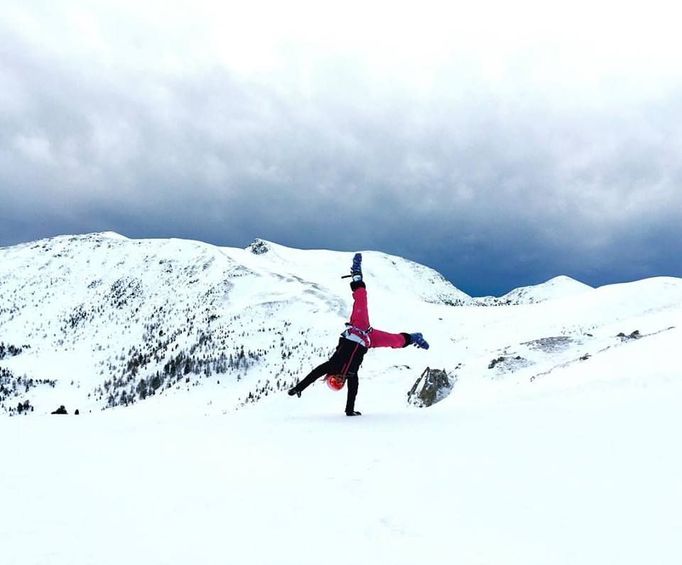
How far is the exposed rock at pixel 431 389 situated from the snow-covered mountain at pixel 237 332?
1125 millimetres

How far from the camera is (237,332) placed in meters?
89.3

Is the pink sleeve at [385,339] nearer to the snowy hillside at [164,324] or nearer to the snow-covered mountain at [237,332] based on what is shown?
the snow-covered mountain at [237,332]

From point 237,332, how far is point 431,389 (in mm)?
72254

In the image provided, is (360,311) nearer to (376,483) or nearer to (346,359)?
(346,359)

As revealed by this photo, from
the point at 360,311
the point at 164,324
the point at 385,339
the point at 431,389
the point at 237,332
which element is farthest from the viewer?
the point at 164,324

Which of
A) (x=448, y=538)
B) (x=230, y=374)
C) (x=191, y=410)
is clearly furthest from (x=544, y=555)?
(x=230, y=374)

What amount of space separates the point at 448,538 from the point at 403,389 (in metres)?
26.1

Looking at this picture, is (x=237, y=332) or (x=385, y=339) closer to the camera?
(x=385, y=339)

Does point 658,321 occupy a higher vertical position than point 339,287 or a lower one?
lower

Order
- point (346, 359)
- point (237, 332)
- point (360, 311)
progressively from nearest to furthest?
point (360, 311)
point (346, 359)
point (237, 332)

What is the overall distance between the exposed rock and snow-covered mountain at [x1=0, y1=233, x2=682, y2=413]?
1.13 meters

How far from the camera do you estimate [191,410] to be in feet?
174

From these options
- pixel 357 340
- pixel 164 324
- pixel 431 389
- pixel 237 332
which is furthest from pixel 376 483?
pixel 164 324

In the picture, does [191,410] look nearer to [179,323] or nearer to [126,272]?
[179,323]
